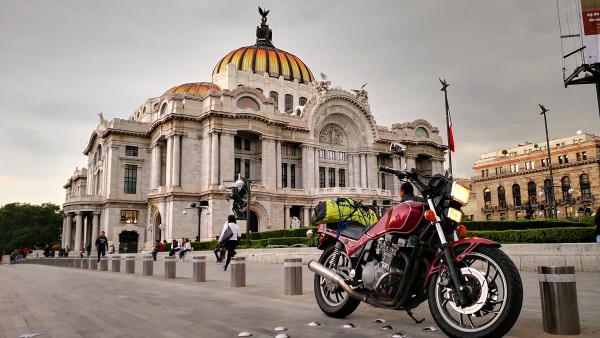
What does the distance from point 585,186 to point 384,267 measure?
73915mm

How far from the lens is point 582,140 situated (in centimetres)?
7256

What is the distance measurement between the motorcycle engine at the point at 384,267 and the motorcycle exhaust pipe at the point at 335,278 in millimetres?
175

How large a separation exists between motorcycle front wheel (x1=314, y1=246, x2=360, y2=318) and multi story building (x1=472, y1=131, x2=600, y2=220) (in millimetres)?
61567

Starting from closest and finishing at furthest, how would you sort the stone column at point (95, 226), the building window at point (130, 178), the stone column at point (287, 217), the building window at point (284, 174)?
1. the stone column at point (287, 217)
2. the building window at point (284, 174)
3. the stone column at point (95, 226)
4. the building window at point (130, 178)

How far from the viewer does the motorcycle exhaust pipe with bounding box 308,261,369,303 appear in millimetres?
5957

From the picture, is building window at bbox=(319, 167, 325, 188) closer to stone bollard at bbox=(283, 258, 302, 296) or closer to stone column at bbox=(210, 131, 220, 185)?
stone column at bbox=(210, 131, 220, 185)

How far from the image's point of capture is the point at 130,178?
2143 inches

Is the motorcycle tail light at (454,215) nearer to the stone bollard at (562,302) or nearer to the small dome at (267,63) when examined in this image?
the stone bollard at (562,302)

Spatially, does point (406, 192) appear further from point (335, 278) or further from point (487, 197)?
point (487, 197)

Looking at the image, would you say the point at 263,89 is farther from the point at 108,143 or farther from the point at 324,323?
the point at 324,323

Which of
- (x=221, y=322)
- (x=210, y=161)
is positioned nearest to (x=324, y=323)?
(x=221, y=322)

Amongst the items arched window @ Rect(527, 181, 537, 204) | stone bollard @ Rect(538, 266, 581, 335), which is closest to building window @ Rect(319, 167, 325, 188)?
arched window @ Rect(527, 181, 537, 204)

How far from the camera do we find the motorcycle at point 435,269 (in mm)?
4602

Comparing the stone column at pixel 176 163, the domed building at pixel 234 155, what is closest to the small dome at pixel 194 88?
the domed building at pixel 234 155
